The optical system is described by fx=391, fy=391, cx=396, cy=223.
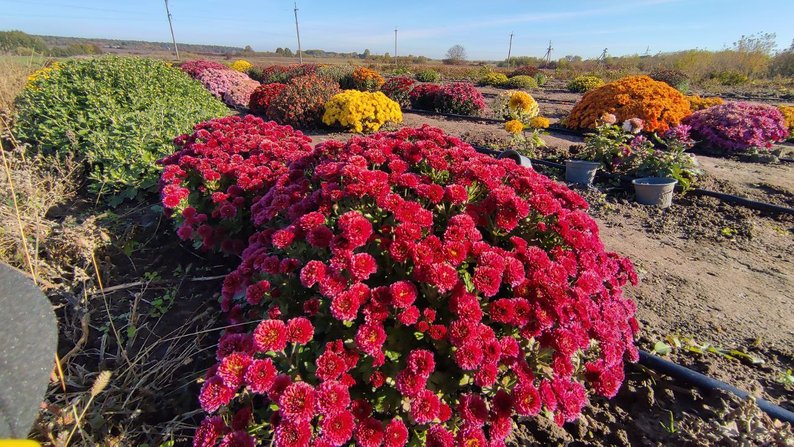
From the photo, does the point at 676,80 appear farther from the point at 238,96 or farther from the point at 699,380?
the point at 699,380

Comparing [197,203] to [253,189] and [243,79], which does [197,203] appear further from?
[243,79]

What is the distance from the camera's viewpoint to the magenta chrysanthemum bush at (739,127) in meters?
6.74

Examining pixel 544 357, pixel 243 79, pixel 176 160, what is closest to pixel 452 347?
pixel 544 357

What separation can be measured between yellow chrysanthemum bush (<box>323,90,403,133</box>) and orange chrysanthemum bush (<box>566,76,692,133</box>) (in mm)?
4227

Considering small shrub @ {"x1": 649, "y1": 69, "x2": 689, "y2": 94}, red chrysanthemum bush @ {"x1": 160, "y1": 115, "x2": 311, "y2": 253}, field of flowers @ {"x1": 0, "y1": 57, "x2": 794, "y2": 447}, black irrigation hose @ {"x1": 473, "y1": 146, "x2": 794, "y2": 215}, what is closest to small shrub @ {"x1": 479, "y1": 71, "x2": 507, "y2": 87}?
small shrub @ {"x1": 649, "y1": 69, "x2": 689, "y2": 94}

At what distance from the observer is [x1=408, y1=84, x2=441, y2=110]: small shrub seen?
1107 centimetres

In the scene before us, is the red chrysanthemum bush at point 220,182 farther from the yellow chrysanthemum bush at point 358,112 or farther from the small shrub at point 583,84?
the small shrub at point 583,84

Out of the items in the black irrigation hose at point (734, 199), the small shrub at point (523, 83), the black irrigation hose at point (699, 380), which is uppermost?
the small shrub at point (523, 83)

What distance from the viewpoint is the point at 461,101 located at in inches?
408

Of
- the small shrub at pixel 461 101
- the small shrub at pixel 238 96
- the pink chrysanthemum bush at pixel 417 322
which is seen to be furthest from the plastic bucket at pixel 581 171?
the small shrub at pixel 238 96

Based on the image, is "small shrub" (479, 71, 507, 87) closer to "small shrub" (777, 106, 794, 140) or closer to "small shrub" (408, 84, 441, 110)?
"small shrub" (408, 84, 441, 110)

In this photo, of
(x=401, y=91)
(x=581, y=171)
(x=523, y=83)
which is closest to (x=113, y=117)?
(x=581, y=171)

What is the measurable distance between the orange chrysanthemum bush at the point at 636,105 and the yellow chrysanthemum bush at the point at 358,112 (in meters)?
4.23

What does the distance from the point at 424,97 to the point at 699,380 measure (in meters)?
10.2
